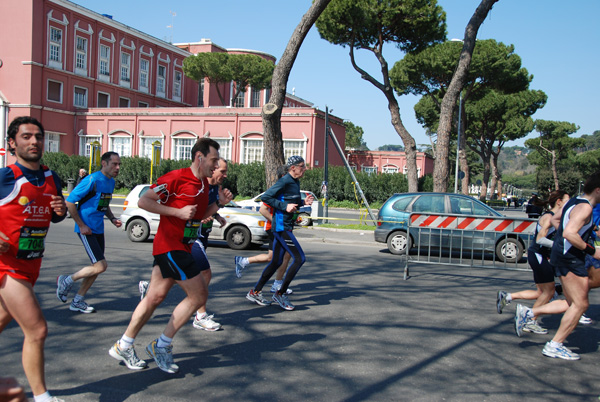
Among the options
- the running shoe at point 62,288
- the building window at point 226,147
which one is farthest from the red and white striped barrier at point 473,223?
the building window at point 226,147

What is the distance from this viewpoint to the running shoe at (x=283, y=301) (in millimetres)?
6691

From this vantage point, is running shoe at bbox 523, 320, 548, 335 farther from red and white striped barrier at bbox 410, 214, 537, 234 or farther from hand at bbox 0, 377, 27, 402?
hand at bbox 0, 377, 27, 402

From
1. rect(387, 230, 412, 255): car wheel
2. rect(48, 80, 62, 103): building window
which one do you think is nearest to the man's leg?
rect(387, 230, 412, 255): car wheel

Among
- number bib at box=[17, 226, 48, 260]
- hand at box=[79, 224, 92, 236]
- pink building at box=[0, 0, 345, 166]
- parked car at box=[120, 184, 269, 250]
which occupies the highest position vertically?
pink building at box=[0, 0, 345, 166]

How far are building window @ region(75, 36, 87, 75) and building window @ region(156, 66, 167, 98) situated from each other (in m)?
9.13

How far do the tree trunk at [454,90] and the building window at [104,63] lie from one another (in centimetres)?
3691

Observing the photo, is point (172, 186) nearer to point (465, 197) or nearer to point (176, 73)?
point (465, 197)

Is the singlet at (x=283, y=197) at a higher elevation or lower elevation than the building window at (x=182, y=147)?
lower

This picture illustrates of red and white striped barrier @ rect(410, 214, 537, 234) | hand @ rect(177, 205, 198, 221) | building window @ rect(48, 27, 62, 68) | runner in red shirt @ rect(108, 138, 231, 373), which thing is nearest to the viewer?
hand @ rect(177, 205, 198, 221)

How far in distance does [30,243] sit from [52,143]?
141ft

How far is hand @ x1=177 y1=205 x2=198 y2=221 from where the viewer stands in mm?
4020

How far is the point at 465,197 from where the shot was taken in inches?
505

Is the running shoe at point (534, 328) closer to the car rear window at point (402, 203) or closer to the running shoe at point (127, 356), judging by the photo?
the running shoe at point (127, 356)

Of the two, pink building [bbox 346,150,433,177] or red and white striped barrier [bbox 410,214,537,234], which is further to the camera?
pink building [bbox 346,150,433,177]
